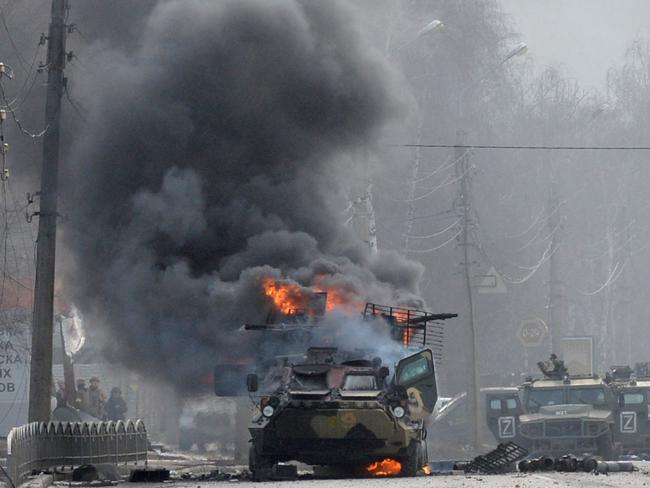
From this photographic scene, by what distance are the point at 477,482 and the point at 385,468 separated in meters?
2.37

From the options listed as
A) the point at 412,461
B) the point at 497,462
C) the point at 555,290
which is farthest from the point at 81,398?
the point at 555,290

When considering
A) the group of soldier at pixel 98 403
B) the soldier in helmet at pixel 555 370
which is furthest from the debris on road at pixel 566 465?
the group of soldier at pixel 98 403

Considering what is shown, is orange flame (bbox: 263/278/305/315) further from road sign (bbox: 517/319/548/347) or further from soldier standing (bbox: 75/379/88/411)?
road sign (bbox: 517/319/548/347)

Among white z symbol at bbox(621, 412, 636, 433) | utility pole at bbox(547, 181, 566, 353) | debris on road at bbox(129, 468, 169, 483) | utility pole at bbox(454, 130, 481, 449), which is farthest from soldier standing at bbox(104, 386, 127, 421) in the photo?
utility pole at bbox(547, 181, 566, 353)

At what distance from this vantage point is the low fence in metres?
18.8

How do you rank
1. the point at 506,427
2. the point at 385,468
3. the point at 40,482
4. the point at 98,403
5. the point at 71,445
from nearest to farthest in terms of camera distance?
the point at 40,482
the point at 385,468
the point at 71,445
the point at 506,427
the point at 98,403

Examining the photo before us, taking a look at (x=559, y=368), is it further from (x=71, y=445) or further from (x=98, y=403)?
(x=71, y=445)

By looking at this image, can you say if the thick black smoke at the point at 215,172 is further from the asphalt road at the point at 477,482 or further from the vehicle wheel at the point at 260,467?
the asphalt road at the point at 477,482

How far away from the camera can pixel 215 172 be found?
2612 centimetres

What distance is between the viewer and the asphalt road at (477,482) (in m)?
16.1

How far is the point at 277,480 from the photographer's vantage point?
18.2m

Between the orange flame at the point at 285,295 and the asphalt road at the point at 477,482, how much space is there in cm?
472

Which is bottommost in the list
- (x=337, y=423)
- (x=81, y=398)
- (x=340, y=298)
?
(x=337, y=423)

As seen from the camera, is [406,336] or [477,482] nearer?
[477,482]
